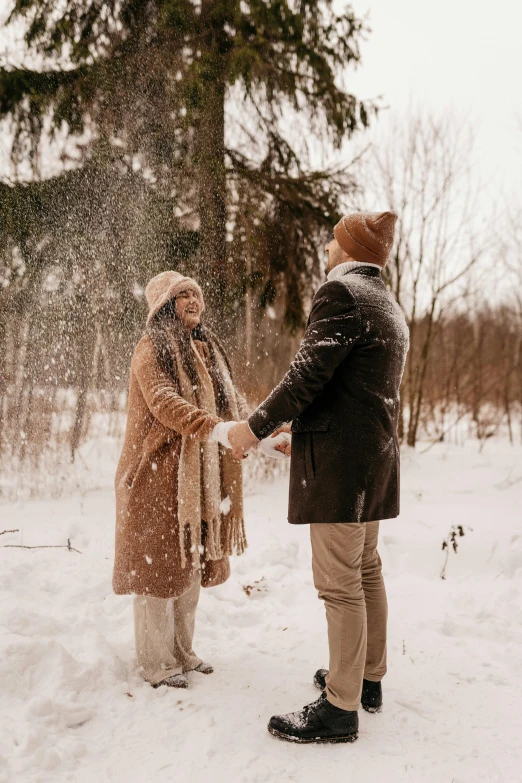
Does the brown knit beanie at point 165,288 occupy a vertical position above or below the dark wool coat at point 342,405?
above

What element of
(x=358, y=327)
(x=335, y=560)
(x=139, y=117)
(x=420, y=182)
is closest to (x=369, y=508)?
(x=335, y=560)

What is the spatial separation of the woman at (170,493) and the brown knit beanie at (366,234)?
795 mm

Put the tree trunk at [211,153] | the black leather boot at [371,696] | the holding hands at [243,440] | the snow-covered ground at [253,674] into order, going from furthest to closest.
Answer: the tree trunk at [211,153]
the black leather boot at [371,696]
the holding hands at [243,440]
the snow-covered ground at [253,674]

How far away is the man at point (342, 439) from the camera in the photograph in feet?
6.82

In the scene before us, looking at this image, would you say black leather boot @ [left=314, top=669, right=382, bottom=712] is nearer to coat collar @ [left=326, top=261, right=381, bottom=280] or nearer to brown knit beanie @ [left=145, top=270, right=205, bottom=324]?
coat collar @ [left=326, top=261, right=381, bottom=280]

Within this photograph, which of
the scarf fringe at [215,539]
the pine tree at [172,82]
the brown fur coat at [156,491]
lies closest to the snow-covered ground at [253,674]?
the brown fur coat at [156,491]

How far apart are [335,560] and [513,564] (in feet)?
9.22

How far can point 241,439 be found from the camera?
2227 mm

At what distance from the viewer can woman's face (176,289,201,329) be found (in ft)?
8.61

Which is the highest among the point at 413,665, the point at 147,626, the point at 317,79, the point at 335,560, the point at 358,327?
the point at 317,79

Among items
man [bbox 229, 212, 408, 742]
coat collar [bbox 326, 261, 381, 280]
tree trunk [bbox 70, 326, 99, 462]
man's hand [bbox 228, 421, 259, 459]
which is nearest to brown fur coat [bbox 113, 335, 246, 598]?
man's hand [bbox 228, 421, 259, 459]

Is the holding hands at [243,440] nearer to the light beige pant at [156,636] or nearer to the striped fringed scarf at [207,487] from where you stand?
the striped fringed scarf at [207,487]

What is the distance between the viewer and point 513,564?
427cm

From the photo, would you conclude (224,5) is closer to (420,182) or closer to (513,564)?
(420,182)
